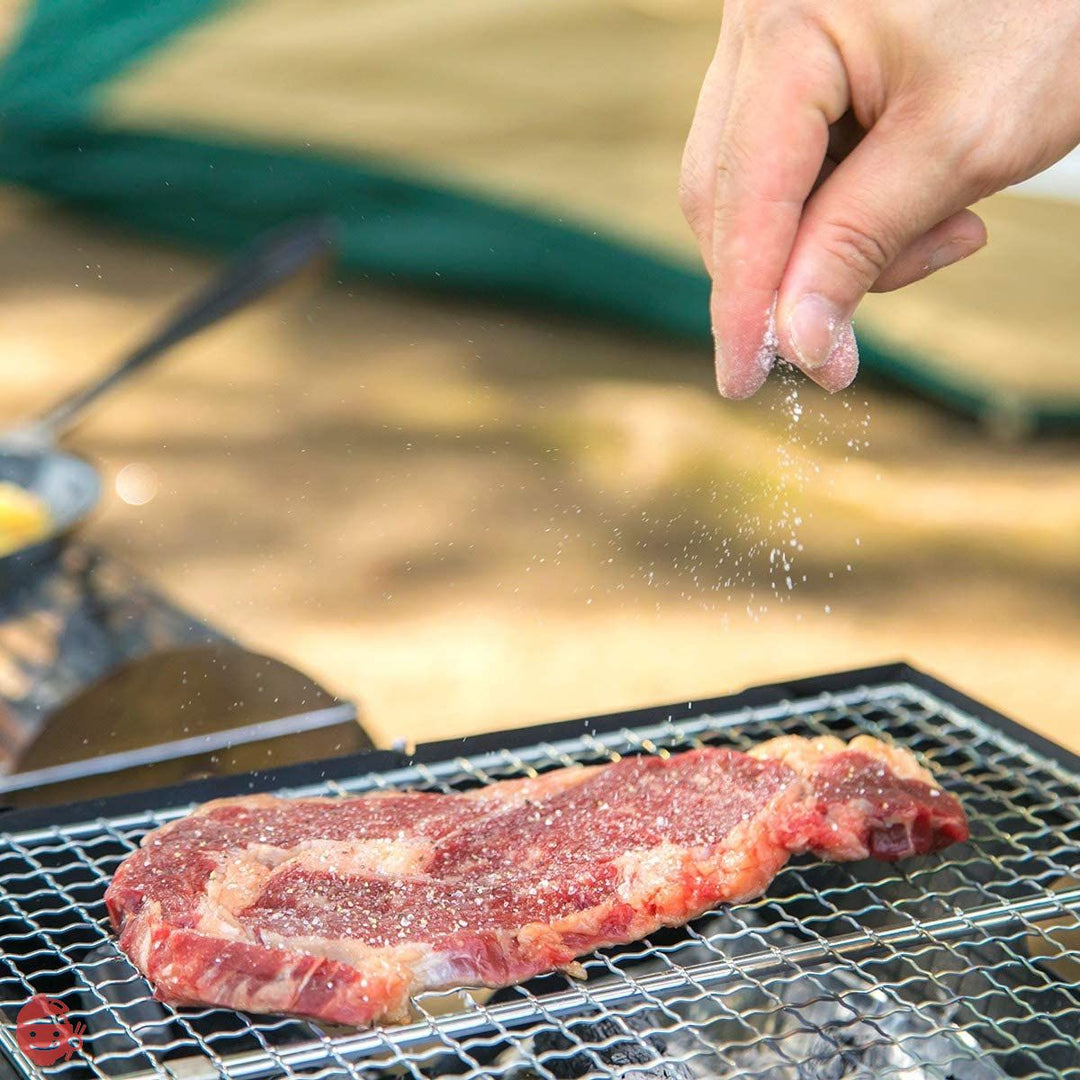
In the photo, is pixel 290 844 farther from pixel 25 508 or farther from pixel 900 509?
pixel 900 509

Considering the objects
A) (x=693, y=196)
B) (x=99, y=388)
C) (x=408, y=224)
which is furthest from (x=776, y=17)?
(x=408, y=224)

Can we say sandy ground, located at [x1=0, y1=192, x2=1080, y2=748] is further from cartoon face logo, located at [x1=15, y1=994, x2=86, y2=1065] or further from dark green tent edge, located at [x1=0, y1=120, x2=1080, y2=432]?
cartoon face logo, located at [x1=15, y1=994, x2=86, y2=1065]

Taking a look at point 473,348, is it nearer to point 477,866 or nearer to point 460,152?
point 460,152

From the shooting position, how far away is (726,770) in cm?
212

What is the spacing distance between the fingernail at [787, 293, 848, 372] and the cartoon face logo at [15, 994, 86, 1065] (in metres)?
1.03

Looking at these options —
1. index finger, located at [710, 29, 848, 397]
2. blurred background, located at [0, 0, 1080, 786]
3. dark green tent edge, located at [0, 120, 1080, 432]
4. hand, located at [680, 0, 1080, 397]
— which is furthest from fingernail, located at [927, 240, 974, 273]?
dark green tent edge, located at [0, 120, 1080, 432]

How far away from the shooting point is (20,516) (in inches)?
108

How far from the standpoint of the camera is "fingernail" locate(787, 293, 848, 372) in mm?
1579

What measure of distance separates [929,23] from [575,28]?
5128 mm

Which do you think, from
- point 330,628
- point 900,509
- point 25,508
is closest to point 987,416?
point 900,509

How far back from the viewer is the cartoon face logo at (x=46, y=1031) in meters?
1.64

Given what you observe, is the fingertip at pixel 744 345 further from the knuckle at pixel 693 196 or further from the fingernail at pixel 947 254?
the fingernail at pixel 947 254

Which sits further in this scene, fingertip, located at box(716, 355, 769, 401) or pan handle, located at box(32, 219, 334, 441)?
pan handle, located at box(32, 219, 334, 441)

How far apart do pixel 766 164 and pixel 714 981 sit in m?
0.90
